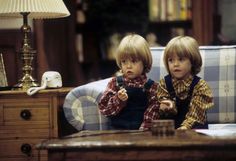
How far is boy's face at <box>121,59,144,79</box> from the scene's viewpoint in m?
2.37

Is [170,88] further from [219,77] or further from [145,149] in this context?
[145,149]

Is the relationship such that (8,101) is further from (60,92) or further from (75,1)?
(75,1)

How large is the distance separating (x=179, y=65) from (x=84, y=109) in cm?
47

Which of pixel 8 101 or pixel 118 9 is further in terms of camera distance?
pixel 118 9

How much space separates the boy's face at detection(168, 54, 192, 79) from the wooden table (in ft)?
1.88

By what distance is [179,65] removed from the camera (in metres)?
2.35

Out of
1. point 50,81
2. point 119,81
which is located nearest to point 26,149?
point 50,81

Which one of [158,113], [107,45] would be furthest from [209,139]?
[107,45]

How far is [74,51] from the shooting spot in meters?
4.26

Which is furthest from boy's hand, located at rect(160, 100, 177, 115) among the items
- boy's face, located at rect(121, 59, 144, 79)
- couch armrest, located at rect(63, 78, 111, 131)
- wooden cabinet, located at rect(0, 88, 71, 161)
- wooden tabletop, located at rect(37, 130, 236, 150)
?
wooden cabinet, located at rect(0, 88, 71, 161)

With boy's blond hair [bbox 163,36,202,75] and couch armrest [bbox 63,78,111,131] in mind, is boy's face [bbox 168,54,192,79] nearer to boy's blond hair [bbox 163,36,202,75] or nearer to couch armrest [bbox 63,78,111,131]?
boy's blond hair [bbox 163,36,202,75]

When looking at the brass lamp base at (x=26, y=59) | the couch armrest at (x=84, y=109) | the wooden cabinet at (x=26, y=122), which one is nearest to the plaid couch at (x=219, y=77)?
the couch armrest at (x=84, y=109)

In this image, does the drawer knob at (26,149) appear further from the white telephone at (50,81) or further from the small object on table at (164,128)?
the small object on table at (164,128)

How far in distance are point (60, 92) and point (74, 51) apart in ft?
5.49
